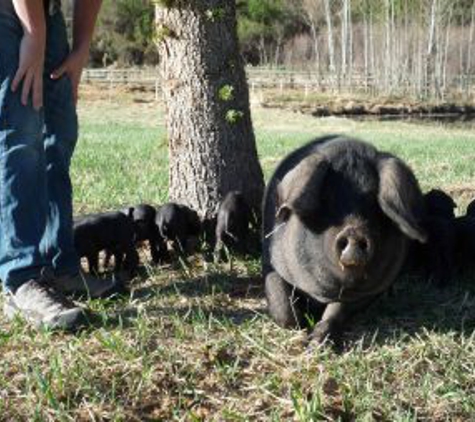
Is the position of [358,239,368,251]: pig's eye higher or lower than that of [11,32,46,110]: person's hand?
lower

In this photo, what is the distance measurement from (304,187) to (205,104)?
2.58m

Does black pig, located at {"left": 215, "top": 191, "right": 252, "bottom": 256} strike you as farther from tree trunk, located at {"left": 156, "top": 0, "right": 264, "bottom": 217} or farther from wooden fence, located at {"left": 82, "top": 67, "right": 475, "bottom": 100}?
wooden fence, located at {"left": 82, "top": 67, "right": 475, "bottom": 100}

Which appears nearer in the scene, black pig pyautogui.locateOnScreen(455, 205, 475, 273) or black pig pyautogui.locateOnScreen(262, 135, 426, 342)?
black pig pyautogui.locateOnScreen(262, 135, 426, 342)

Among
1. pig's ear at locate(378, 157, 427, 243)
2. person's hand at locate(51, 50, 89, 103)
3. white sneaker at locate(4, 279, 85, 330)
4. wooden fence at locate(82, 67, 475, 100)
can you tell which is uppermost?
person's hand at locate(51, 50, 89, 103)

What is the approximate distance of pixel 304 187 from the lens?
4.09m

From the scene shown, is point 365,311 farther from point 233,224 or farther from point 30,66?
point 30,66

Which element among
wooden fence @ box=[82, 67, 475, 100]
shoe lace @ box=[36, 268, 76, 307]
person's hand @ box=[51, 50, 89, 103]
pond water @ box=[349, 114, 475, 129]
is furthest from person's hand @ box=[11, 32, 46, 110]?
wooden fence @ box=[82, 67, 475, 100]

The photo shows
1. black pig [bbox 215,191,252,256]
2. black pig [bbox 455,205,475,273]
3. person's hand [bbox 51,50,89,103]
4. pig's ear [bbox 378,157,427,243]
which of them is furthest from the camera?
black pig [bbox 215,191,252,256]

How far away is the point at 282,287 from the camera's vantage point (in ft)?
15.1

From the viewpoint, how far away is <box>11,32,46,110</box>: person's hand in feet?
14.6

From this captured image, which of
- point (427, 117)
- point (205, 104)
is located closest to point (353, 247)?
point (205, 104)

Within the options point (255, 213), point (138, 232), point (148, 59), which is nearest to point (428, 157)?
point (255, 213)

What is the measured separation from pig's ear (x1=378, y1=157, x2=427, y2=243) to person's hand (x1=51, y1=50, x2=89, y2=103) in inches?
76.2

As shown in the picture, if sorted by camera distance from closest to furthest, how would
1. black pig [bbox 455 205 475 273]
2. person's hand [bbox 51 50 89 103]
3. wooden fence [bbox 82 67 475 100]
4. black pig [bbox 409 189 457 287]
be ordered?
person's hand [bbox 51 50 89 103] → black pig [bbox 409 189 457 287] → black pig [bbox 455 205 475 273] → wooden fence [bbox 82 67 475 100]
